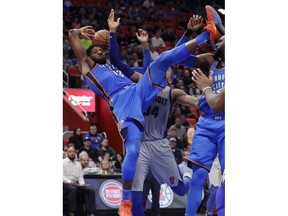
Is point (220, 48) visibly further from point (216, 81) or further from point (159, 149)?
point (159, 149)

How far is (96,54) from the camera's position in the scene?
20.2ft

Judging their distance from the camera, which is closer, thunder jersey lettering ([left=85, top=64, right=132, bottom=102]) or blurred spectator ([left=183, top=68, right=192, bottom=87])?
thunder jersey lettering ([left=85, top=64, right=132, bottom=102])

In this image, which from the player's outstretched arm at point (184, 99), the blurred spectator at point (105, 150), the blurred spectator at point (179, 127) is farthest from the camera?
the blurred spectator at point (179, 127)

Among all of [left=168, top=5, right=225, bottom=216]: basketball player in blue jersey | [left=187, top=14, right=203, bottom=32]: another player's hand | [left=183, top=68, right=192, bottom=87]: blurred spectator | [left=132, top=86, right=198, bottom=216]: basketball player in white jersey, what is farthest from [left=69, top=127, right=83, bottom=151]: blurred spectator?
[left=187, top=14, right=203, bottom=32]: another player's hand

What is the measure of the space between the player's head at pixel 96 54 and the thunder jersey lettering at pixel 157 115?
732 mm

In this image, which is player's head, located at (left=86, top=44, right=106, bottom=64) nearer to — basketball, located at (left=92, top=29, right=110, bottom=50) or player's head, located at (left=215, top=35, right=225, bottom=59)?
basketball, located at (left=92, top=29, right=110, bottom=50)

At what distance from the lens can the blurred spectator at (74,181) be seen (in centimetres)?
938

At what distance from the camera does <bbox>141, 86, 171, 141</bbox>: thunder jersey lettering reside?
6371 millimetres

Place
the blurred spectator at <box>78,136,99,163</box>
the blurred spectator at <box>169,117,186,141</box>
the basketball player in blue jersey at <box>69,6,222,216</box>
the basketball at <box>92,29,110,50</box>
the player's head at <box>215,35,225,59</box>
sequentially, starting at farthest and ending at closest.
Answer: the blurred spectator at <box>169,117,186,141</box>
the blurred spectator at <box>78,136,99,163</box>
the basketball at <box>92,29,110,50</box>
the player's head at <box>215,35,225,59</box>
the basketball player in blue jersey at <box>69,6,222,216</box>

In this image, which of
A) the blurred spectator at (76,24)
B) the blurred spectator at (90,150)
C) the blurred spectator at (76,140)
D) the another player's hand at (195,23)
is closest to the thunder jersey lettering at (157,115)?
the another player's hand at (195,23)

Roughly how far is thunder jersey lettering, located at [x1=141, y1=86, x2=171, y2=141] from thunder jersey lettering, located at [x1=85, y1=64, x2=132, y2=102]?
21.4 inches

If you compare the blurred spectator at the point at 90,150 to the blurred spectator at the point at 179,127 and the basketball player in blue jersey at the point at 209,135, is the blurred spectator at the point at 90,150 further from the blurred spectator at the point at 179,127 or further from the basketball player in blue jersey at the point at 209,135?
the basketball player in blue jersey at the point at 209,135
